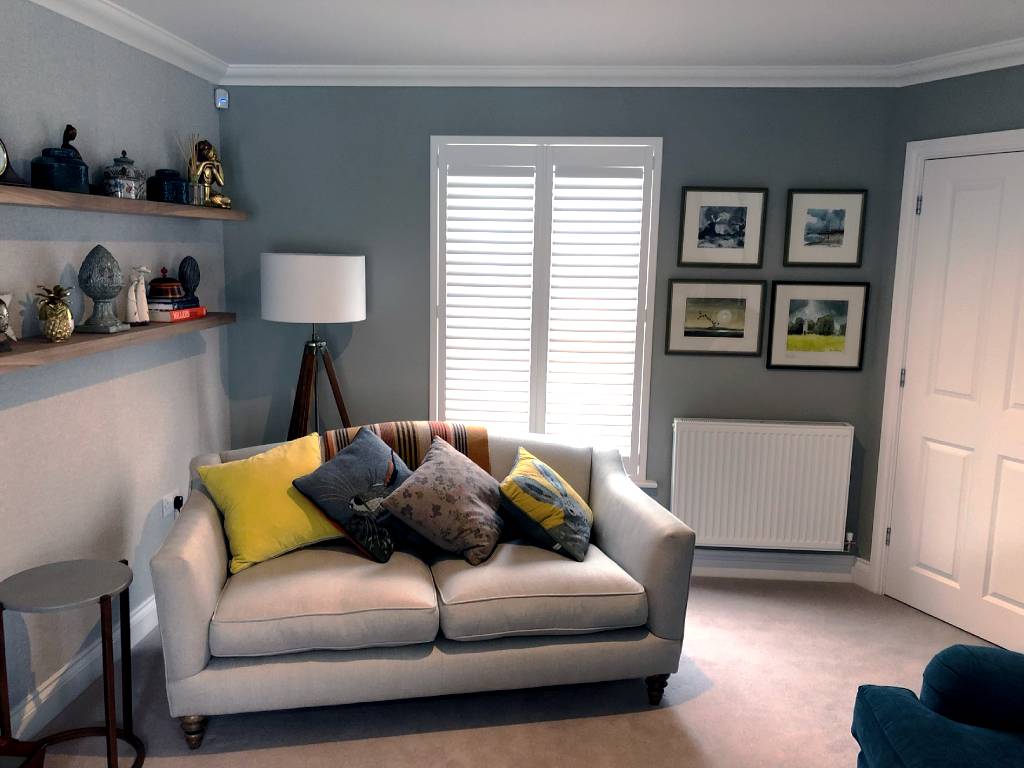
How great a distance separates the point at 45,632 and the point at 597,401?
257cm

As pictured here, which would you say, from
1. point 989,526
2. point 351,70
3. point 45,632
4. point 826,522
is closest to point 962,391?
point 989,526

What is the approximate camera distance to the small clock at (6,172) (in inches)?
91.3

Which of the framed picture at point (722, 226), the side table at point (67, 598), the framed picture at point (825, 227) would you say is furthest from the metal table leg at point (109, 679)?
the framed picture at point (825, 227)

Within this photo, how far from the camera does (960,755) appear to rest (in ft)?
6.19

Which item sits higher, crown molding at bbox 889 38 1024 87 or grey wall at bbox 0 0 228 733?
crown molding at bbox 889 38 1024 87

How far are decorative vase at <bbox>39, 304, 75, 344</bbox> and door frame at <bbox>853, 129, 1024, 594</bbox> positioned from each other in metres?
3.53

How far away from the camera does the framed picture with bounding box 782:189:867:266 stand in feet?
12.7

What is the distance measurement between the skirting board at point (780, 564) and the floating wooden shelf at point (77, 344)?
9.10ft

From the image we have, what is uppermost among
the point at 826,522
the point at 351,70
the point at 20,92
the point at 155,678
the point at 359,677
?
the point at 351,70

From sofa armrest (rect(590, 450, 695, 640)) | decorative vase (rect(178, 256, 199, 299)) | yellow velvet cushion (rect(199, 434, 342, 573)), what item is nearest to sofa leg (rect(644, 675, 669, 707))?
sofa armrest (rect(590, 450, 695, 640))

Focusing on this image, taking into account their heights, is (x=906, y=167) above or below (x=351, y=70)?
below

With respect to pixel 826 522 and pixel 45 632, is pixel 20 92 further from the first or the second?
pixel 826 522

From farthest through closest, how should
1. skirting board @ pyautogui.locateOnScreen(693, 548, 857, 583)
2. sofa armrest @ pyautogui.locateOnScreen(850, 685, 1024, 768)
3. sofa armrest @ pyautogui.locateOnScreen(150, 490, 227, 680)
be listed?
skirting board @ pyautogui.locateOnScreen(693, 548, 857, 583) → sofa armrest @ pyautogui.locateOnScreen(150, 490, 227, 680) → sofa armrest @ pyautogui.locateOnScreen(850, 685, 1024, 768)

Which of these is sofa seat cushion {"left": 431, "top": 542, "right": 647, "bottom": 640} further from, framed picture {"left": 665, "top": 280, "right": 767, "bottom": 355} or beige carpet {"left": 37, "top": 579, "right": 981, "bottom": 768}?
framed picture {"left": 665, "top": 280, "right": 767, "bottom": 355}
